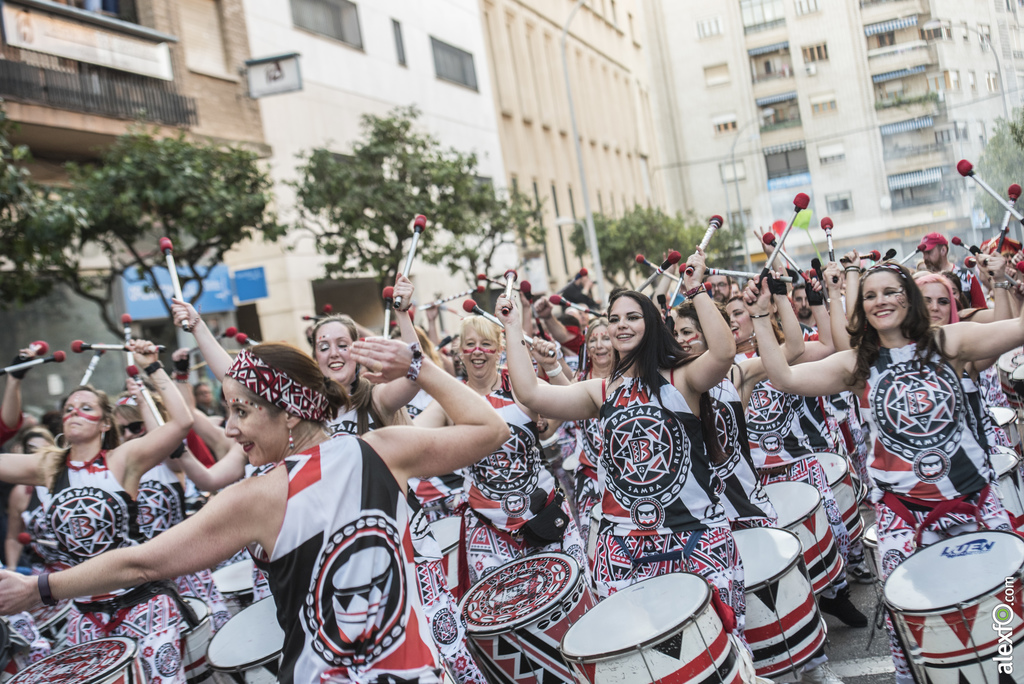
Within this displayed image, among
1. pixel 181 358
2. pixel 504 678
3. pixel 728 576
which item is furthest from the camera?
pixel 181 358

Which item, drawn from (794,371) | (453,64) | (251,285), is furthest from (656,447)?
(453,64)

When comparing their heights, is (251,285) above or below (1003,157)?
above

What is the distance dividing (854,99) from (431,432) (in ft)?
44.2

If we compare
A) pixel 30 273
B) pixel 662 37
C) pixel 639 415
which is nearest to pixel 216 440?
pixel 639 415

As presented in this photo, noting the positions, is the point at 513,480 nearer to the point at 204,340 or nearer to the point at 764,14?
the point at 204,340

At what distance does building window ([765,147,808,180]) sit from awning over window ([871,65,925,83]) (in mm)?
1912

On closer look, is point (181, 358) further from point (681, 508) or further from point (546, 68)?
point (546, 68)

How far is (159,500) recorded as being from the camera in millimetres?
5691

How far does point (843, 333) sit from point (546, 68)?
36.7 m

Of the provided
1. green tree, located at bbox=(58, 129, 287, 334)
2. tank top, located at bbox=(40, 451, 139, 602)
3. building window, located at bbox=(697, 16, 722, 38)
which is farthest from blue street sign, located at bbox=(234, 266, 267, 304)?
tank top, located at bbox=(40, 451, 139, 602)

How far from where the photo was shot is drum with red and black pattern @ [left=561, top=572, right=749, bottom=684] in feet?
10.6

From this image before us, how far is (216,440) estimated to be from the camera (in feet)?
22.4

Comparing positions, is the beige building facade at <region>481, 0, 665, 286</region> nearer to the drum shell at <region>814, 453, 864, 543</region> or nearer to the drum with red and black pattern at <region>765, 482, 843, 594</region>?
the drum shell at <region>814, 453, 864, 543</region>

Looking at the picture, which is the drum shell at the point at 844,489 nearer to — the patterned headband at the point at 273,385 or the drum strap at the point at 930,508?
the drum strap at the point at 930,508
